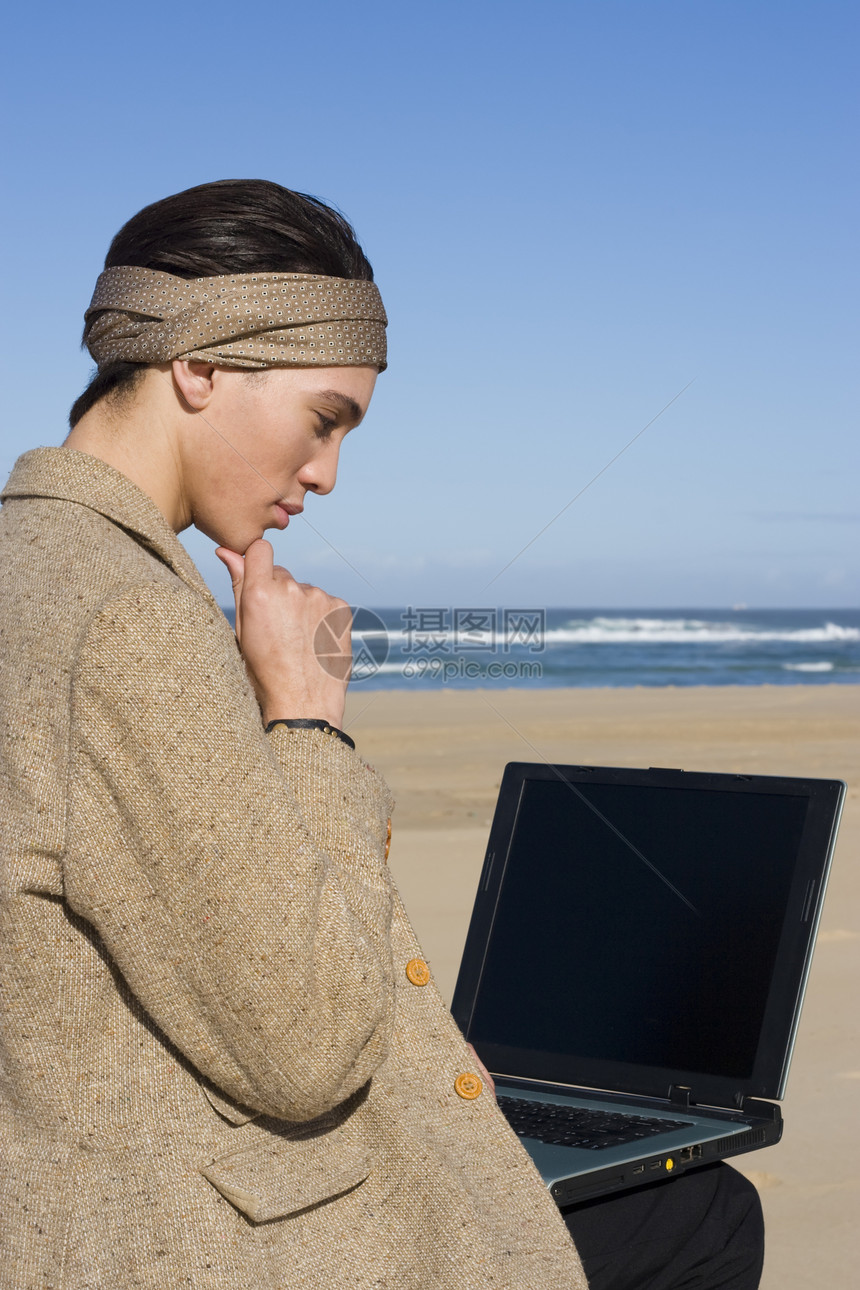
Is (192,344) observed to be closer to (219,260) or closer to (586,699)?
(219,260)

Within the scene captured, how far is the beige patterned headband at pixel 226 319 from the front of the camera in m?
1.38

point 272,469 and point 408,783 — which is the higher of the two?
point 272,469

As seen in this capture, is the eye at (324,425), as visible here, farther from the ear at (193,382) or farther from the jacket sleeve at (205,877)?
the jacket sleeve at (205,877)

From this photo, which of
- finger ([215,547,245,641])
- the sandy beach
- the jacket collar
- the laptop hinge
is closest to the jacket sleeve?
the jacket collar

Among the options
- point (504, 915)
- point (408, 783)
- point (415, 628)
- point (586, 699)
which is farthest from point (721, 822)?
point (586, 699)

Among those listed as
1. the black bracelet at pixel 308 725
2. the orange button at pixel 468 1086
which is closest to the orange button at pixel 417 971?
the orange button at pixel 468 1086

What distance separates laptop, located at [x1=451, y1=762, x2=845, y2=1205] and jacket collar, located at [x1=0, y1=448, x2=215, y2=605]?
3.21 ft

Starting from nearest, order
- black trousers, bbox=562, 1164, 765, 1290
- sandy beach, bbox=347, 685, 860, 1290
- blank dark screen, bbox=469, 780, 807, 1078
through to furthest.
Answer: black trousers, bbox=562, 1164, 765, 1290 → blank dark screen, bbox=469, 780, 807, 1078 → sandy beach, bbox=347, 685, 860, 1290

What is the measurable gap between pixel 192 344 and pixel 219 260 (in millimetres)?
122

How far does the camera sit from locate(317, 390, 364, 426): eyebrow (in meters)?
1.46

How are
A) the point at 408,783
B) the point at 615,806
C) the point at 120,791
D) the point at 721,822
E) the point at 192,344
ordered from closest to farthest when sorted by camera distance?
the point at 120,791, the point at 192,344, the point at 721,822, the point at 615,806, the point at 408,783

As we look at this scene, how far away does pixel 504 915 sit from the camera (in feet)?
7.42

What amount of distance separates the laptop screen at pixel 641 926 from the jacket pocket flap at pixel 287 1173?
33.1 inches

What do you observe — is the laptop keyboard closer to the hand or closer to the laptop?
the laptop
